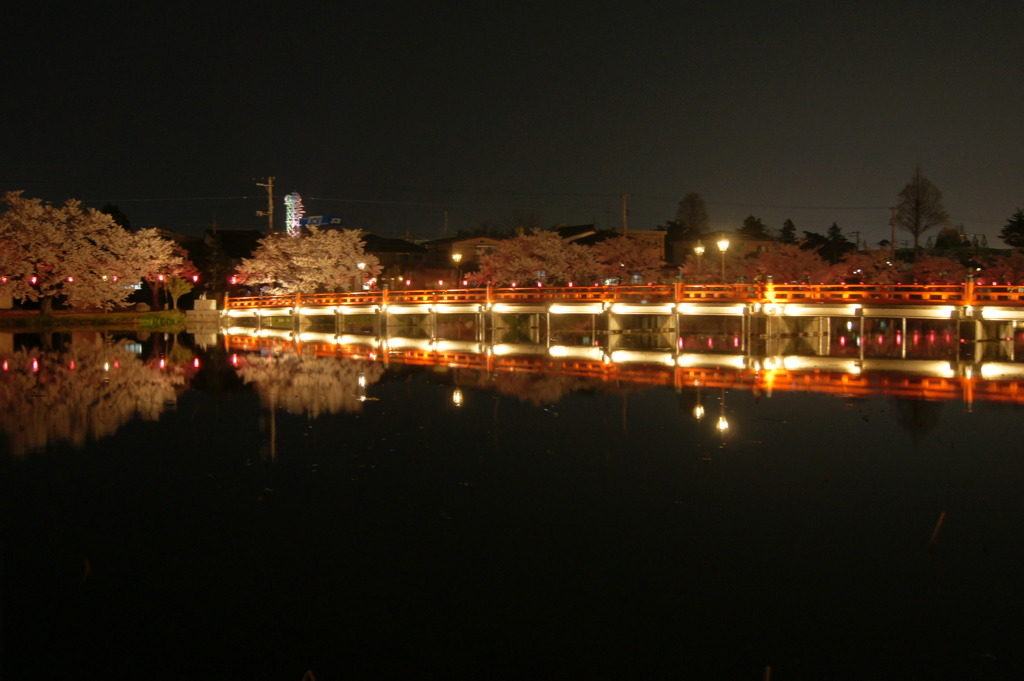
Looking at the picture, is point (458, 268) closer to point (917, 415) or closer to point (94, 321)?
point (94, 321)

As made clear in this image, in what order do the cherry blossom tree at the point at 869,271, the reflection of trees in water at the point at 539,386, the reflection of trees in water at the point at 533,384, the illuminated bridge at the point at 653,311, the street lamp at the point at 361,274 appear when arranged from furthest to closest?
the street lamp at the point at 361,274, the cherry blossom tree at the point at 869,271, the illuminated bridge at the point at 653,311, the reflection of trees in water at the point at 533,384, the reflection of trees in water at the point at 539,386

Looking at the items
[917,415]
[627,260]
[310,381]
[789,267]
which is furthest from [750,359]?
[789,267]

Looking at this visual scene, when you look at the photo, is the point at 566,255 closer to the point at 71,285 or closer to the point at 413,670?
the point at 71,285

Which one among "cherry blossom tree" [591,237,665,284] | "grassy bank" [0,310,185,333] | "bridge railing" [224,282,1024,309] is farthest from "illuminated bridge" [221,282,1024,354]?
"cherry blossom tree" [591,237,665,284]

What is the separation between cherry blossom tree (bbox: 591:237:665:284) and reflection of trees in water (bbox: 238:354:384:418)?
26.8 meters

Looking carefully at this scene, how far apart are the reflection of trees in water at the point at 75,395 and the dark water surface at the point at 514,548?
11.2 inches

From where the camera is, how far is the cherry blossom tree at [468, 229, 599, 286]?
51.5 meters

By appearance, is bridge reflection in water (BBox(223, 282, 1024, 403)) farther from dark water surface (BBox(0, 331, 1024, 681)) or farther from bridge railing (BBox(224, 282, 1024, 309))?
dark water surface (BBox(0, 331, 1024, 681))

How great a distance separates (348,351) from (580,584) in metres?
28.6

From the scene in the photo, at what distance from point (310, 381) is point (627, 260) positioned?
34.2 metres

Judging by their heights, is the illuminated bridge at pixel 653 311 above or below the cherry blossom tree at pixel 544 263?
below

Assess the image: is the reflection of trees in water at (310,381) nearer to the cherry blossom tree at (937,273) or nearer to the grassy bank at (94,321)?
the grassy bank at (94,321)

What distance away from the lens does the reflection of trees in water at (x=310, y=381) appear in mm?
19938

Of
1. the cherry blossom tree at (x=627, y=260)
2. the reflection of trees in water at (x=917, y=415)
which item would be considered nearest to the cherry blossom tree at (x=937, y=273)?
the cherry blossom tree at (x=627, y=260)
